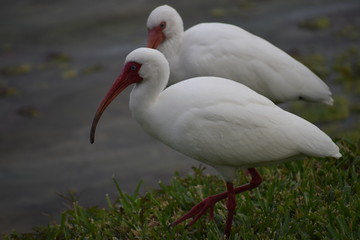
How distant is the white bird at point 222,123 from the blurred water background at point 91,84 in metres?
1.96

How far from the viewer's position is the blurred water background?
7.20 meters

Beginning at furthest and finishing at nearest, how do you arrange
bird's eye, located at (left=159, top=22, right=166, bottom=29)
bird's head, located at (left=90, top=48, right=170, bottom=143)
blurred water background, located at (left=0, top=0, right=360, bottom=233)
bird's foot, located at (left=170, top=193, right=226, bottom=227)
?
blurred water background, located at (left=0, top=0, right=360, bottom=233) < bird's eye, located at (left=159, top=22, right=166, bottom=29) < bird's foot, located at (left=170, top=193, right=226, bottom=227) < bird's head, located at (left=90, top=48, right=170, bottom=143)

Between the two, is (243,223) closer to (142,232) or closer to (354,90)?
(142,232)

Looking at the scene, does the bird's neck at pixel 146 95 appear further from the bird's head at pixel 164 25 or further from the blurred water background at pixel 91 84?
the blurred water background at pixel 91 84

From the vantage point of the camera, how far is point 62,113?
8.95 m

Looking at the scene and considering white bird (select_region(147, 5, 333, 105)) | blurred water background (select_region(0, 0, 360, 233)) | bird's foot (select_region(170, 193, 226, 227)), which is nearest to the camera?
bird's foot (select_region(170, 193, 226, 227))

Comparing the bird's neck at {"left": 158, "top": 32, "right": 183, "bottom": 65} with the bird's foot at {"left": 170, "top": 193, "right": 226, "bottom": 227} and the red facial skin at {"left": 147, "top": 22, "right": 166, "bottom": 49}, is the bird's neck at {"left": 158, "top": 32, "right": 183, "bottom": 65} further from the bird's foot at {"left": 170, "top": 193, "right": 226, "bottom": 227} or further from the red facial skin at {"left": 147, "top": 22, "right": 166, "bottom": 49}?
the bird's foot at {"left": 170, "top": 193, "right": 226, "bottom": 227}

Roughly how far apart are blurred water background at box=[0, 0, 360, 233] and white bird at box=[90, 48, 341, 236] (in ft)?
6.44

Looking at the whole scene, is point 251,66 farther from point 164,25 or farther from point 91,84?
point 91,84

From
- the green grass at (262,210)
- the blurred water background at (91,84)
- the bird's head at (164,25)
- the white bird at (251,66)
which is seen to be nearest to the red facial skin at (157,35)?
the bird's head at (164,25)

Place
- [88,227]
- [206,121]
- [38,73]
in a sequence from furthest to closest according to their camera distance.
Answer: [38,73], [88,227], [206,121]

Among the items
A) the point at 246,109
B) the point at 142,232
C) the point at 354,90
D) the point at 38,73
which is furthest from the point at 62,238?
the point at 38,73

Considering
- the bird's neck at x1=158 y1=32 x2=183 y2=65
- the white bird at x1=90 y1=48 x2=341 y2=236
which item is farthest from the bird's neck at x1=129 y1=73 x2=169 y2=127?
the bird's neck at x1=158 y1=32 x2=183 y2=65

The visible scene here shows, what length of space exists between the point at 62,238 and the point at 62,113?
13.4ft
